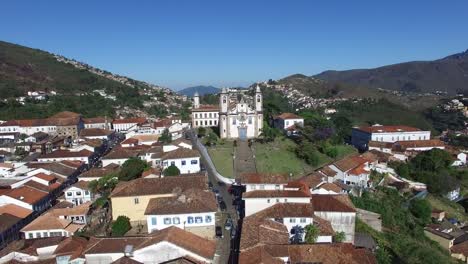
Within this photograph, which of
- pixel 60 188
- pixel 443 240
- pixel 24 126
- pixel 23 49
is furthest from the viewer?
pixel 23 49

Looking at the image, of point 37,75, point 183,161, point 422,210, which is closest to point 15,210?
point 183,161

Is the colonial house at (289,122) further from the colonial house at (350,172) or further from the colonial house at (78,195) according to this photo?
the colonial house at (78,195)

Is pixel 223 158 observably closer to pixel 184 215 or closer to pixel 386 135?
pixel 184 215

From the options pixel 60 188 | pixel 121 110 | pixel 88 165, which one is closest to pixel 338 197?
pixel 60 188

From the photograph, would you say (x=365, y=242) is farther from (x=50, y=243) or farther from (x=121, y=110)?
(x=121, y=110)

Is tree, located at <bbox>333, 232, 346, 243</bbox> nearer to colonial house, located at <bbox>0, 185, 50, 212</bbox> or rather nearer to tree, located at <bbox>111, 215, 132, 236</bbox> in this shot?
tree, located at <bbox>111, 215, 132, 236</bbox>

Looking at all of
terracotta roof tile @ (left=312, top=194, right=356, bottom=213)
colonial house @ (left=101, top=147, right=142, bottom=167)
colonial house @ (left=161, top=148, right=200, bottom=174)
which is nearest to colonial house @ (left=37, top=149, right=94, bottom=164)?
colonial house @ (left=101, top=147, right=142, bottom=167)
